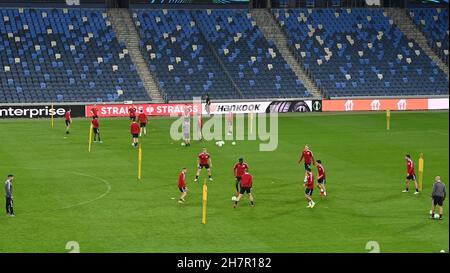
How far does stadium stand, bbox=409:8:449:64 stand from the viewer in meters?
78.2

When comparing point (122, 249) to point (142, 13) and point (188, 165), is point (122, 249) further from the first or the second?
point (142, 13)

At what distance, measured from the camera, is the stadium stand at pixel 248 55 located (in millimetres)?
68625

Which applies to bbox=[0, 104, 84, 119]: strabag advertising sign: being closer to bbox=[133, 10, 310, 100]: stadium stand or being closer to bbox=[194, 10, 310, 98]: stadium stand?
bbox=[133, 10, 310, 100]: stadium stand

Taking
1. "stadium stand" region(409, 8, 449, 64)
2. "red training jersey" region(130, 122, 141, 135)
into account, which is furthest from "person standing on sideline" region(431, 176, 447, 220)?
"stadium stand" region(409, 8, 449, 64)

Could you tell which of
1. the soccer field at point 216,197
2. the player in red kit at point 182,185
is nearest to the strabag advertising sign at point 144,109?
the soccer field at point 216,197

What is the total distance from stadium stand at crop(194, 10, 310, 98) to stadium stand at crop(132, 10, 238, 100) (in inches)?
44.1

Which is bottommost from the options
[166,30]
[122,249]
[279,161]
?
[122,249]

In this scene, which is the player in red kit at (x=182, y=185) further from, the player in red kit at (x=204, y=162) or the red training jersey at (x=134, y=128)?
the red training jersey at (x=134, y=128)

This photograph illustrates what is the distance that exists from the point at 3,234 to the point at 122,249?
163 inches

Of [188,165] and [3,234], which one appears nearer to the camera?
[3,234]

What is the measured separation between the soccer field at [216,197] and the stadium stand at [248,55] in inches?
663

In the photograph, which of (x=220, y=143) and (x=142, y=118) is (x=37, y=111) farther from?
(x=220, y=143)

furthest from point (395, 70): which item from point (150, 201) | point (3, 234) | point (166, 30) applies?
point (3, 234)

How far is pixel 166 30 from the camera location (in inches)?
2872
